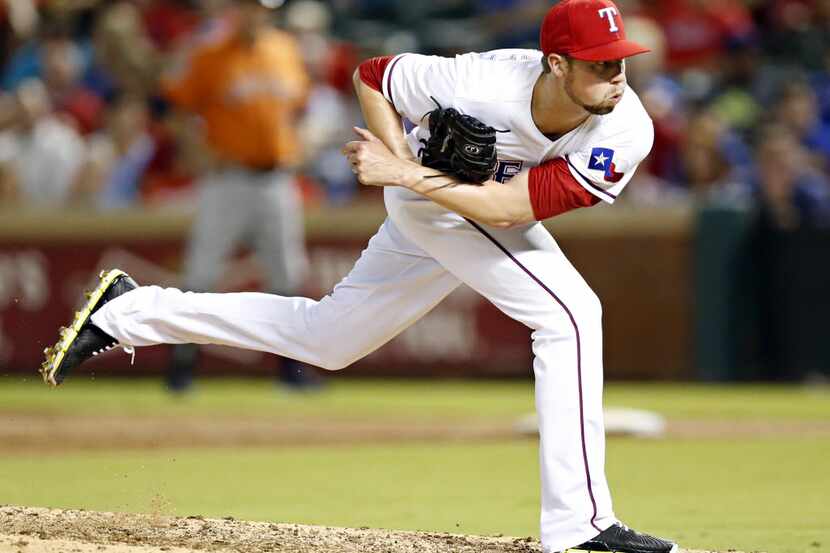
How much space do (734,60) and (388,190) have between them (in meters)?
8.46

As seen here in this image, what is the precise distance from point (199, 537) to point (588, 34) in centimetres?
203

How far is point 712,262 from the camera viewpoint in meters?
11.3

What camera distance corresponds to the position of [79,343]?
5461 mm

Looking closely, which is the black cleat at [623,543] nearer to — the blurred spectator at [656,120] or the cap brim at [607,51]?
the cap brim at [607,51]

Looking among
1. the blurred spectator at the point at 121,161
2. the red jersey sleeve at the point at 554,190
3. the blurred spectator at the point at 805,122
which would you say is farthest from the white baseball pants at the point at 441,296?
the blurred spectator at the point at 121,161

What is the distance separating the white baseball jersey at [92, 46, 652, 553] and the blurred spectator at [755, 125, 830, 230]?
6.29 metres

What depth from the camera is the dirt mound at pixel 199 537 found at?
4.58 meters

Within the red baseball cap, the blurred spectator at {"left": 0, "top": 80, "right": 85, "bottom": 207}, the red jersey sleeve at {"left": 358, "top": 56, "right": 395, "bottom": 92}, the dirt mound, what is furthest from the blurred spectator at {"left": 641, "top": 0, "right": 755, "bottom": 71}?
the dirt mound

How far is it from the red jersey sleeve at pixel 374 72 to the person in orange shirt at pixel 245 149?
5.38 m

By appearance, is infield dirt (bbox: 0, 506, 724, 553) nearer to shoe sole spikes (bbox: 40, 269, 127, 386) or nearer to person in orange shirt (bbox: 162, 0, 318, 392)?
shoe sole spikes (bbox: 40, 269, 127, 386)

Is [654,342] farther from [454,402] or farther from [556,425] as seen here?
[556,425]

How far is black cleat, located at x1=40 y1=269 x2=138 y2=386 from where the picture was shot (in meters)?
5.45

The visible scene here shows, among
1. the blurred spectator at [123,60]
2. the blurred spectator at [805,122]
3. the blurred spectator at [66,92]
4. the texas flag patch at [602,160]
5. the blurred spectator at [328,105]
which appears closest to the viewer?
the texas flag patch at [602,160]

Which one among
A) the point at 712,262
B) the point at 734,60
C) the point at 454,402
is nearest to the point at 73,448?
the point at 454,402
